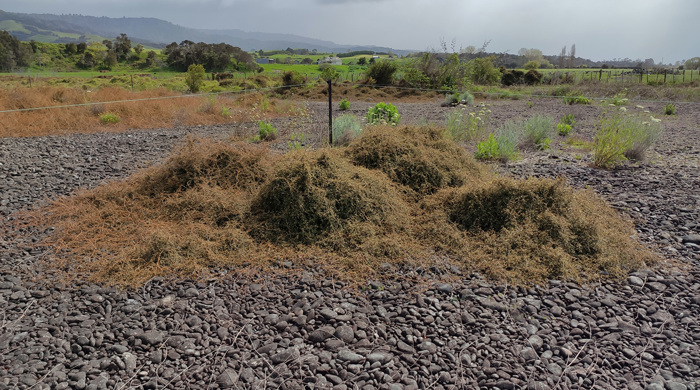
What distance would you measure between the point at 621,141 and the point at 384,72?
17.2m

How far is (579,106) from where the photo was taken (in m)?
14.8

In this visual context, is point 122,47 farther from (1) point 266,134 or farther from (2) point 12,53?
(1) point 266,134

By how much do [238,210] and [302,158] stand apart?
85 cm

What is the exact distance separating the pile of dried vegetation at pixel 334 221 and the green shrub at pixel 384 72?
59.0ft

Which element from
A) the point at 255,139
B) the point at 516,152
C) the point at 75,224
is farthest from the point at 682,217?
the point at 255,139

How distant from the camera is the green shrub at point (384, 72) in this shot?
881 inches

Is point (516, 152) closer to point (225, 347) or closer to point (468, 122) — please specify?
point (468, 122)

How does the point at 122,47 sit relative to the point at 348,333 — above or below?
above

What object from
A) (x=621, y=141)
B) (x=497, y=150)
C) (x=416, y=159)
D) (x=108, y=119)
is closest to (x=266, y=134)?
(x=416, y=159)

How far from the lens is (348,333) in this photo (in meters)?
2.63

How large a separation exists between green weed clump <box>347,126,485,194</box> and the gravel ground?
1.92m

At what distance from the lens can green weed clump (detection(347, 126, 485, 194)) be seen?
5.04m

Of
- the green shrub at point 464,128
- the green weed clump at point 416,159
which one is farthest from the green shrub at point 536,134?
the green weed clump at point 416,159

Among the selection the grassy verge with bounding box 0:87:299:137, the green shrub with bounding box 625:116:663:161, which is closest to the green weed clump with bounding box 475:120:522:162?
the green shrub with bounding box 625:116:663:161
